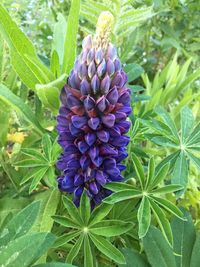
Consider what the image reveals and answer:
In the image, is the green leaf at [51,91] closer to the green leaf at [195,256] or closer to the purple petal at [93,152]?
the purple petal at [93,152]

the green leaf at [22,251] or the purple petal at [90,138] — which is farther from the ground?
the purple petal at [90,138]

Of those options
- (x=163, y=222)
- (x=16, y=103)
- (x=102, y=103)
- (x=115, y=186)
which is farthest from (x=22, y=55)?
(x=163, y=222)

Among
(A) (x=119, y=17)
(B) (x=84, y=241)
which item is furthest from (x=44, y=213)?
(A) (x=119, y=17)

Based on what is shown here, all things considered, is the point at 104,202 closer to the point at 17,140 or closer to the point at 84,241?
the point at 84,241

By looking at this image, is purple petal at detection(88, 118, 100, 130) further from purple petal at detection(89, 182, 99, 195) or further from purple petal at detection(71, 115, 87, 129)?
purple petal at detection(89, 182, 99, 195)

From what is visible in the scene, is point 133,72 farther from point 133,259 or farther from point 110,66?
point 133,259

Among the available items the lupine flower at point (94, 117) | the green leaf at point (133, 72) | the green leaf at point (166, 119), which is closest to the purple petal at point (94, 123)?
the lupine flower at point (94, 117)

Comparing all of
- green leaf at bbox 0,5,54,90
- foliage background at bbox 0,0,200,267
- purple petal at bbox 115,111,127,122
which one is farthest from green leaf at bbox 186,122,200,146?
green leaf at bbox 0,5,54,90
